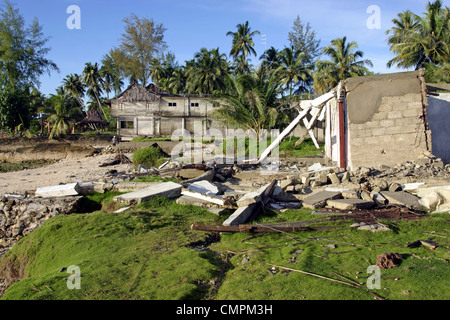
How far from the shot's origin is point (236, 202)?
7.52 meters

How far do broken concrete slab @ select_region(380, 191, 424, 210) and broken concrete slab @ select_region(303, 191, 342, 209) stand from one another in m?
1.09

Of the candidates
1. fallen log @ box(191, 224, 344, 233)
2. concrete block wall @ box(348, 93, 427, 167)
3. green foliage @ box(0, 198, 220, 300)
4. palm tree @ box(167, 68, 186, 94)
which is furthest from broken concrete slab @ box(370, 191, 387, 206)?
palm tree @ box(167, 68, 186, 94)

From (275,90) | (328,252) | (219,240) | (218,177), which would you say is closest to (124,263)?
(219,240)

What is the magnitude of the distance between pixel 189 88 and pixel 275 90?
1917 cm

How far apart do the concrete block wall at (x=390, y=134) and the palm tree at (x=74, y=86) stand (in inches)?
1818

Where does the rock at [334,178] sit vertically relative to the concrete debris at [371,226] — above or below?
above

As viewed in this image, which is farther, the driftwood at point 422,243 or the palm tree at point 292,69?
the palm tree at point 292,69

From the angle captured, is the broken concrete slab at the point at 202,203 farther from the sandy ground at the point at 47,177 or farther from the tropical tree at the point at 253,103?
the tropical tree at the point at 253,103

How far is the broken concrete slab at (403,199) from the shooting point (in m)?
7.17

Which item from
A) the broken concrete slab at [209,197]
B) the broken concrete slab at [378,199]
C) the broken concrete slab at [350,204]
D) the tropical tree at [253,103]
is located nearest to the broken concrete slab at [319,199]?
the broken concrete slab at [350,204]

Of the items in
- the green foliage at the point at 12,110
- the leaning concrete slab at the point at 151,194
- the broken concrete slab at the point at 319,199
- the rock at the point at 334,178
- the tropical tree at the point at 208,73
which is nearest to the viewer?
the broken concrete slab at the point at 319,199

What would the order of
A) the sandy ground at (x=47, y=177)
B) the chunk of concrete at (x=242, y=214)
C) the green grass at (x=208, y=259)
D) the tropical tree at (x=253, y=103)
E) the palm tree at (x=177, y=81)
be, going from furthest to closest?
1. the palm tree at (x=177, y=81)
2. the tropical tree at (x=253, y=103)
3. the sandy ground at (x=47, y=177)
4. the chunk of concrete at (x=242, y=214)
5. the green grass at (x=208, y=259)

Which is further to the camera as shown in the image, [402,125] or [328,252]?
[402,125]

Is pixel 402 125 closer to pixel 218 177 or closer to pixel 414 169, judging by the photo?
pixel 414 169
